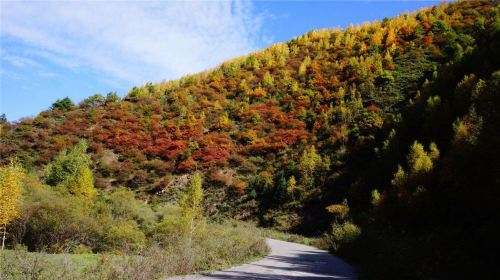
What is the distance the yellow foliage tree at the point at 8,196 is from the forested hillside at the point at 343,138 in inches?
710

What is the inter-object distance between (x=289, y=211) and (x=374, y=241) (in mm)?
27796

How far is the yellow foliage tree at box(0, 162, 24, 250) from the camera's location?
779 inches

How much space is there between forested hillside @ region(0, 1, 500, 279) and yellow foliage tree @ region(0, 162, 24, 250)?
18.0 m

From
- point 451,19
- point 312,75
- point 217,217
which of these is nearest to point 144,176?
point 217,217

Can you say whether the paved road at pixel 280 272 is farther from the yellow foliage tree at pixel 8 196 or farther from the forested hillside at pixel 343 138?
the yellow foliage tree at pixel 8 196

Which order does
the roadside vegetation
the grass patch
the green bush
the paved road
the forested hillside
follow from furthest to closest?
1. the green bush
2. the forested hillside
3. the roadside vegetation
4. the paved road
5. the grass patch

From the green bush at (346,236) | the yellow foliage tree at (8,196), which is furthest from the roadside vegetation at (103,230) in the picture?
the green bush at (346,236)

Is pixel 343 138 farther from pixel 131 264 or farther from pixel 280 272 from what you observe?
pixel 131 264

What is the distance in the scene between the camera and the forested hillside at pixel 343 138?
14688 millimetres

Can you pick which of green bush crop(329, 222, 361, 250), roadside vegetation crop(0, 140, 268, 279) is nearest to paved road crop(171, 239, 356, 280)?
roadside vegetation crop(0, 140, 268, 279)

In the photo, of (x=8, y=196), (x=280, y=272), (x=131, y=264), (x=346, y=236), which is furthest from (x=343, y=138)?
(x=131, y=264)

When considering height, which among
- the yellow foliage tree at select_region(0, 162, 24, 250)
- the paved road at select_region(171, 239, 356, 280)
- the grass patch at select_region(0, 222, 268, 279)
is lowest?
the paved road at select_region(171, 239, 356, 280)

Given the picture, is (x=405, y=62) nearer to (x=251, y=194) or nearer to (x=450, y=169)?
(x=251, y=194)

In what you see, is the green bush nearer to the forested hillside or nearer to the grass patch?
the forested hillside
